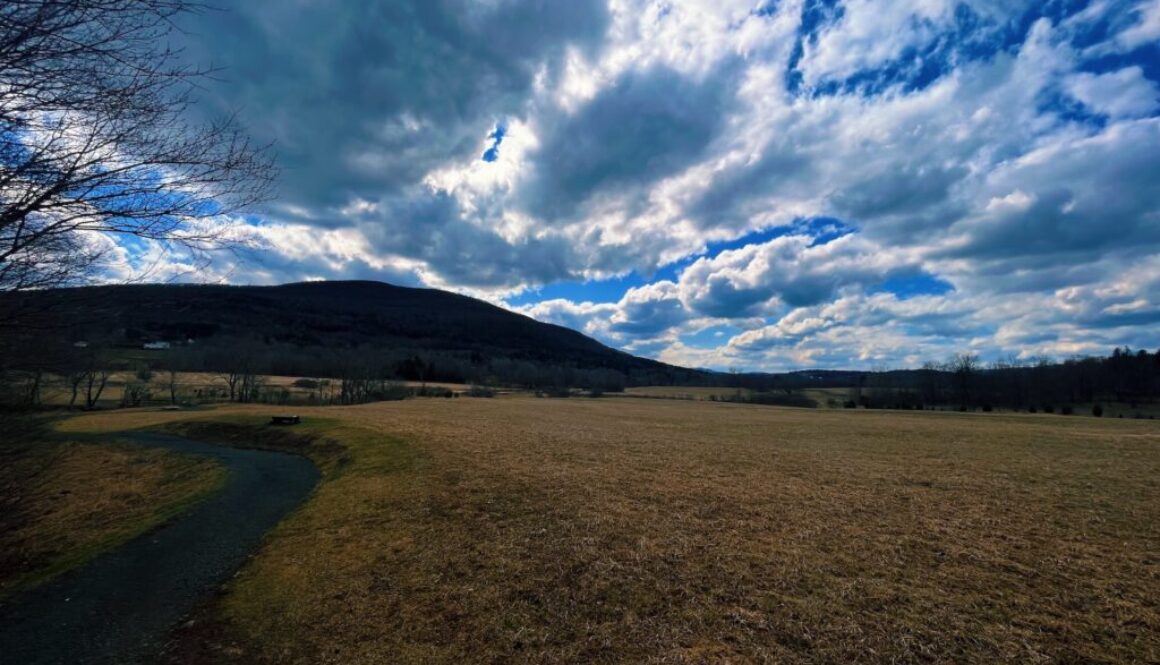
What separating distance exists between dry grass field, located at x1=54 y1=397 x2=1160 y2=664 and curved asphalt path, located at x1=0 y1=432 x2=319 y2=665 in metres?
0.81

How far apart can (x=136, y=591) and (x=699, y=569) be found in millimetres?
11695

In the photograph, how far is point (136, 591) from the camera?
10.9 metres

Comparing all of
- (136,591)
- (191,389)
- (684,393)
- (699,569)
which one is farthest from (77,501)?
(684,393)

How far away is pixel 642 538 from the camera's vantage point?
11.4 m

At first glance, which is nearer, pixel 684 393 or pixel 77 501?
pixel 77 501

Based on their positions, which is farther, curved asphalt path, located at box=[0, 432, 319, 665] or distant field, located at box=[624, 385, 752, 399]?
distant field, located at box=[624, 385, 752, 399]

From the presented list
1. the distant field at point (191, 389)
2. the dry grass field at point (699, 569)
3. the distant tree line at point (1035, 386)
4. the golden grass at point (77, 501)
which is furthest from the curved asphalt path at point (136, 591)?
the distant tree line at point (1035, 386)

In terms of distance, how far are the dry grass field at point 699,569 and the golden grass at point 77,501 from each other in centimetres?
534

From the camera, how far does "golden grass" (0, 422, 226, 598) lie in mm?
13594

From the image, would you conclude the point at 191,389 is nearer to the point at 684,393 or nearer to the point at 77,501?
the point at 77,501

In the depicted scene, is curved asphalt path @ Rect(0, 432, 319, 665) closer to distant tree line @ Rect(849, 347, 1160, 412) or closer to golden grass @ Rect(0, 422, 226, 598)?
golden grass @ Rect(0, 422, 226, 598)

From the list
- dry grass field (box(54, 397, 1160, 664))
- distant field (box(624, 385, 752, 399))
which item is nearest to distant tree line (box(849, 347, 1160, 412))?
distant field (box(624, 385, 752, 399))

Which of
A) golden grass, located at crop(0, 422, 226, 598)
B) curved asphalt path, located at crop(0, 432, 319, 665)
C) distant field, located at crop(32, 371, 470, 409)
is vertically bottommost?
golden grass, located at crop(0, 422, 226, 598)

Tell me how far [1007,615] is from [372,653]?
9.61 m
